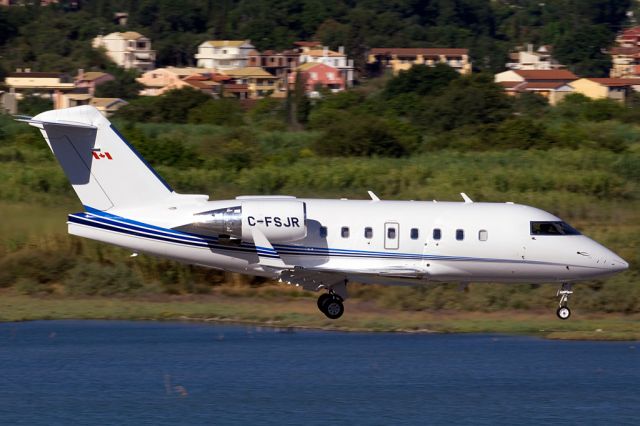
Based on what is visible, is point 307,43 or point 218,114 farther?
point 307,43

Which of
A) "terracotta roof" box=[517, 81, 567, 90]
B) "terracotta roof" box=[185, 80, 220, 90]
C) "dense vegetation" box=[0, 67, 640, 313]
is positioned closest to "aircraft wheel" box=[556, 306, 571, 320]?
"dense vegetation" box=[0, 67, 640, 313]

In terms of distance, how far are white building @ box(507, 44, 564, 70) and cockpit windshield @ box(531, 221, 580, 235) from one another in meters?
120

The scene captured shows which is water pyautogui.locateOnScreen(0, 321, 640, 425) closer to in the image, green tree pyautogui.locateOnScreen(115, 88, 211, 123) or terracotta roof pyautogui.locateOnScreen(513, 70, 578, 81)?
green tree pyautogui.locateOnScreen(115, 88, 211, 123)

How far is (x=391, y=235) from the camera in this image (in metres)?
32.8

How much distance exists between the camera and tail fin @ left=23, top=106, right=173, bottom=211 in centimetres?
3362

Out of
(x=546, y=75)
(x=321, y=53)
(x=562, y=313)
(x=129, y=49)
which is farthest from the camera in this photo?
(x=129, y=49)

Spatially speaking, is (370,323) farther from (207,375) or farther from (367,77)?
(367,77)

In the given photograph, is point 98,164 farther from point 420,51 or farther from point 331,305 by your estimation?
point 420,51

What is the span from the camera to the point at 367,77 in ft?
535

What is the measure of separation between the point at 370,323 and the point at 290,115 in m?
50.8

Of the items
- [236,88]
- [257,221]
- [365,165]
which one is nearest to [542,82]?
[236,88]

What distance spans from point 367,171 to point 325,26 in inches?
4503

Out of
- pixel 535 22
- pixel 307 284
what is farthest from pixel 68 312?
pixel 535 22

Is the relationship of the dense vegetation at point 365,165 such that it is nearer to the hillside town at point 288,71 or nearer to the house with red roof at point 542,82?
the hillside town at point 288,71
